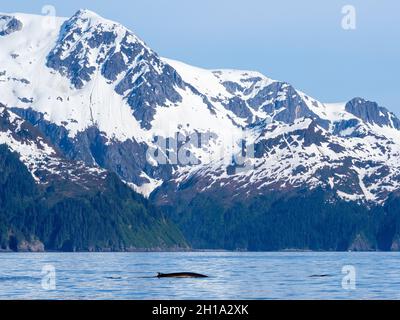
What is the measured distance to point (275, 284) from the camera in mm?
178000

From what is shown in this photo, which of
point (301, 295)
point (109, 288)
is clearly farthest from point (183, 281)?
point (301, 295)
